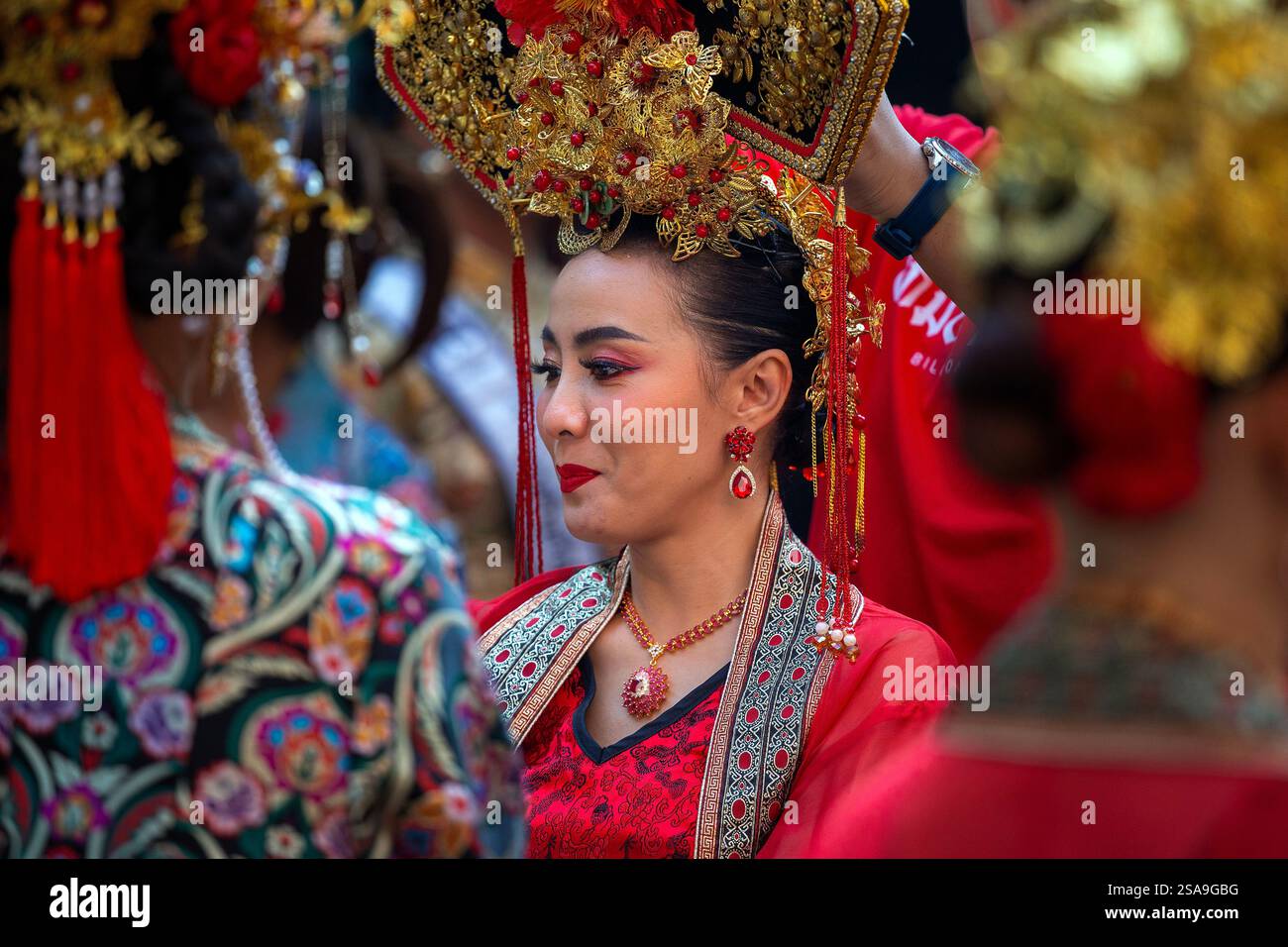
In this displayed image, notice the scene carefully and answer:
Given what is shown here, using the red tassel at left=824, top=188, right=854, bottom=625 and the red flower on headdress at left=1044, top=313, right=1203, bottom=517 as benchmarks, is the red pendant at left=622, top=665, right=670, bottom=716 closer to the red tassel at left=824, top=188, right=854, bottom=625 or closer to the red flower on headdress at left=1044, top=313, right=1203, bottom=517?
the red tassel at left=824, top=188, right=854, bottom=625

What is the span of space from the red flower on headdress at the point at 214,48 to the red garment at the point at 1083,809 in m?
0.89

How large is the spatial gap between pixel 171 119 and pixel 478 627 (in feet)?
3.60

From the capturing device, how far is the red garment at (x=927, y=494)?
2.54 metres

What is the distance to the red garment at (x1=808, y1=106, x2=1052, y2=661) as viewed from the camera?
2.54 m

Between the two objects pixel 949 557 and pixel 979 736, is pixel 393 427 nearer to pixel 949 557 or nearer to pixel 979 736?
pixel 949 557

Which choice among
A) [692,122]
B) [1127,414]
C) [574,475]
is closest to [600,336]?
[574,475]

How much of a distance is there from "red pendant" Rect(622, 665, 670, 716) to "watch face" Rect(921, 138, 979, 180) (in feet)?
2.65

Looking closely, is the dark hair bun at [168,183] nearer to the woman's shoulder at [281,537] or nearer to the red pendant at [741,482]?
the woman's shoulder at [281,537]

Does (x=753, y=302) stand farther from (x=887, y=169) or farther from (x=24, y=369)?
(x=24, y=369)

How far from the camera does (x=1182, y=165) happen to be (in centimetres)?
131

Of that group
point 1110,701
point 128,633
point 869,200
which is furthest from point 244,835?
point 869,200

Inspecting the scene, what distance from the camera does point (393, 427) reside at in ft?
12.0

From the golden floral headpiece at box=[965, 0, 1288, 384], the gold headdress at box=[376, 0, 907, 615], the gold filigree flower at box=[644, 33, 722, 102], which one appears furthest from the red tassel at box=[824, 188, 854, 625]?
the golden floral headpiece at box=[965, 0, 1288, 384]

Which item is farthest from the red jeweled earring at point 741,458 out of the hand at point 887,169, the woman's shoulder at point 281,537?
the woman's shoulder at point 281,537
